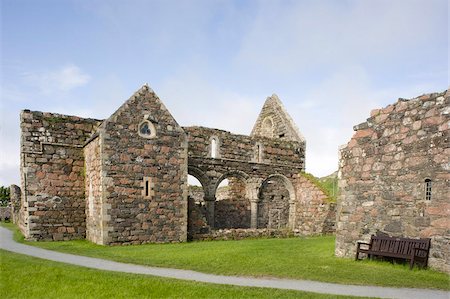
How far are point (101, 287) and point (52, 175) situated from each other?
11053 millimetres

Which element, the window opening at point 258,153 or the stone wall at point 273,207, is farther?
the stone wall at point 273,207

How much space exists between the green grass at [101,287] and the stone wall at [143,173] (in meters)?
6.21

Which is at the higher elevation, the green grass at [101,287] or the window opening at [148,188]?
the window opening at [148,188]

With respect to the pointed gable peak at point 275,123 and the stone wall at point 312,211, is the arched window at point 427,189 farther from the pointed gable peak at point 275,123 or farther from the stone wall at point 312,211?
the pointed gable peak at point 275,123

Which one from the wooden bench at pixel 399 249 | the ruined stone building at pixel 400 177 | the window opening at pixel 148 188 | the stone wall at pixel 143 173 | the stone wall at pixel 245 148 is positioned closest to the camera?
the ruined stone building at pixel 400 177

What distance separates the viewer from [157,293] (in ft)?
26.3

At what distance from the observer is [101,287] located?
848 cm

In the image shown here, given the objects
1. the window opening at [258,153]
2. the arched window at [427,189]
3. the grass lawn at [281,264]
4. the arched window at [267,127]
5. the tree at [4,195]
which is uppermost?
the arched window at [267,127]

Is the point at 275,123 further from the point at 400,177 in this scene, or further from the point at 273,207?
the point at 400,177

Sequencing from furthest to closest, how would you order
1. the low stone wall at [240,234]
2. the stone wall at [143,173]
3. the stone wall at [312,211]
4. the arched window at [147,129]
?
the stone wall at [312,211]
the low stone wall at [240,234]
the arched window at [147,129]
the stone wall at [143,173]

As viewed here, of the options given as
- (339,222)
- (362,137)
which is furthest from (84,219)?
(362,137)

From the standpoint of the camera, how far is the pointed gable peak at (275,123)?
1041 inches

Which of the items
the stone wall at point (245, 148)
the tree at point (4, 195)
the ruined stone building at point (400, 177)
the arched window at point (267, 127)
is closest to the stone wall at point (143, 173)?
the stone wall at point (245, 148)

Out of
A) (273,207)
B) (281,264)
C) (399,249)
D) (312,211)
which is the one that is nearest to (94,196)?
(281,264)
